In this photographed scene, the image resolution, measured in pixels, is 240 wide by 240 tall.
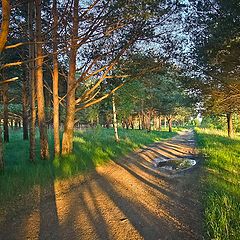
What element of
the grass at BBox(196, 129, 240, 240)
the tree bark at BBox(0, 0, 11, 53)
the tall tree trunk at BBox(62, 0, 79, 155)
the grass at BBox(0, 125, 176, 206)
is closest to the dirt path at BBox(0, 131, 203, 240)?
the grass at BBox(196, 129, 240, 240)

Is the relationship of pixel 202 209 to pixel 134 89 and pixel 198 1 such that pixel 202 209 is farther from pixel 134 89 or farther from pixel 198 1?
pixel 134 89

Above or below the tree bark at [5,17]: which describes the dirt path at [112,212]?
below

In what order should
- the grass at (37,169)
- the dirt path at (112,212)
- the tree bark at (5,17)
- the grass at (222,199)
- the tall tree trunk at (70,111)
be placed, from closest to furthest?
the grass at (222,199)
the tree bark at (5,17)
the dirt path at (112,212)
the grass at (37,169)
the tall tree trunk at (70,111)

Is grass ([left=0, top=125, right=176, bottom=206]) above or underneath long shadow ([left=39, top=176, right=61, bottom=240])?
above

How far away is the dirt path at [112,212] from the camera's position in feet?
14.1

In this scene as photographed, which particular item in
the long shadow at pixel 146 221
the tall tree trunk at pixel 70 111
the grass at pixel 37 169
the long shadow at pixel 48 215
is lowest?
the long shadow at pixel 146 221

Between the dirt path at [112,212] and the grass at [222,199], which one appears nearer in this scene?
the grass at [222,199]

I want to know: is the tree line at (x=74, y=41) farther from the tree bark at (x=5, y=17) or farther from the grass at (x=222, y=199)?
the grass at (x=222, y=199)

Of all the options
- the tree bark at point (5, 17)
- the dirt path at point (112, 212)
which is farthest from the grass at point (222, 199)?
the tree bark at point (5, 17)

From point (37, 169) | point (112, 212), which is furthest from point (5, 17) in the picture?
point (37, 169)

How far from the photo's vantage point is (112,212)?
17.1 feet

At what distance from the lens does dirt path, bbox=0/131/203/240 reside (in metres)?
4.29

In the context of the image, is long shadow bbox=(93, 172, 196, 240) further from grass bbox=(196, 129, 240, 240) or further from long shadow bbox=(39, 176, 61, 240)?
long shadow bbox=(39, 176, 61, 240)

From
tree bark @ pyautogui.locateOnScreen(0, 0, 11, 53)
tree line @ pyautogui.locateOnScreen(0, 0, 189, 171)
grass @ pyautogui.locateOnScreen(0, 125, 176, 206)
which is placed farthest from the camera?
tree line @ pyautogui.locateOnScreen(0, 0, 189, 171)
